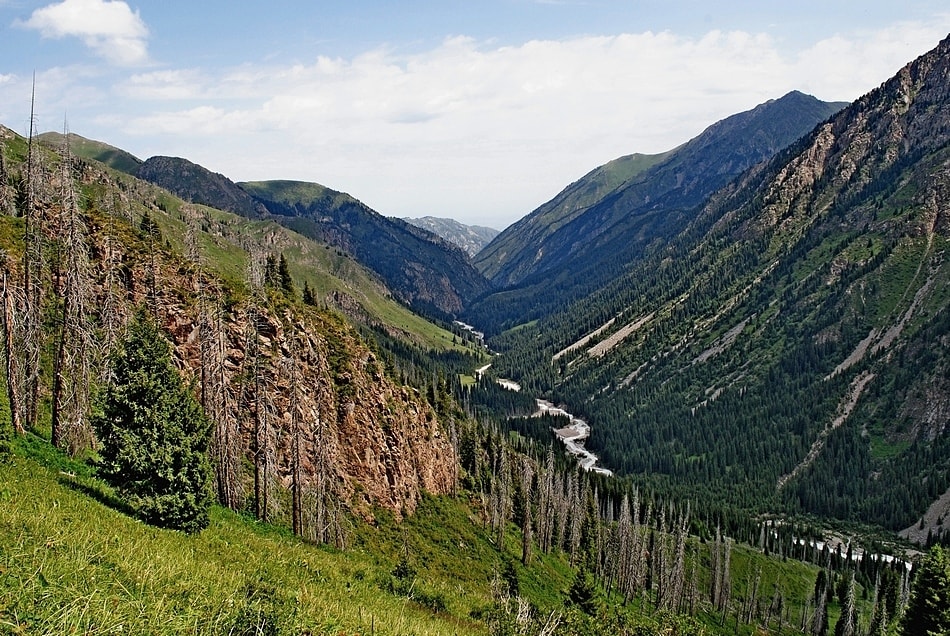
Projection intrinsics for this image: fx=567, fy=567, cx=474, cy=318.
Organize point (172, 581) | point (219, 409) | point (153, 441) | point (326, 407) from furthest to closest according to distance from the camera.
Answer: point (326, 407) < point (219, 409) < point (153, 441) < point (172, 581)

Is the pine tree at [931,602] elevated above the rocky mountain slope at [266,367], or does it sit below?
below

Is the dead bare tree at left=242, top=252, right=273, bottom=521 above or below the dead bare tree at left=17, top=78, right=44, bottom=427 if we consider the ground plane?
below

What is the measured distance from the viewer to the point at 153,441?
1091 inches

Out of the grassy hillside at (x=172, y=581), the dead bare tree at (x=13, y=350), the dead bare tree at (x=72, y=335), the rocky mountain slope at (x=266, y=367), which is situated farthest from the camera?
the rocky mountain slope at (x=266, y=367)

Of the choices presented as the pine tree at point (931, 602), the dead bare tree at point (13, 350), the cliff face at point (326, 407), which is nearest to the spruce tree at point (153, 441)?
the dead bare tree at point (13, 350)

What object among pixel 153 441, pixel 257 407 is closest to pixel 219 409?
pixel 257 407

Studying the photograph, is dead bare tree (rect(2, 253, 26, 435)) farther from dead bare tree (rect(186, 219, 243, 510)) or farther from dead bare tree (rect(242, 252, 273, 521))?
dead bare tree (rect(242, 252, 273, 521))

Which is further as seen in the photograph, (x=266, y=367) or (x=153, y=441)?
(x=266, y=367)

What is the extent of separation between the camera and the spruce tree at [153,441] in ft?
87.1

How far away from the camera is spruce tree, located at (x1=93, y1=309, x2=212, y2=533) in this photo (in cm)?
2655

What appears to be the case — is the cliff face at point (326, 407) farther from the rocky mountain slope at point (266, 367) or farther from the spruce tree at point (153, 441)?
the spruce tree at point (153, 441)

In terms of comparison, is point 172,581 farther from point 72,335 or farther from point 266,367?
point 266,367

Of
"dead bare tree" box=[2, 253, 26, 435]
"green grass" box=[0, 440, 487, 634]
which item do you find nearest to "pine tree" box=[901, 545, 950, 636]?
"green grass" box=[0, 440, 487, 634]

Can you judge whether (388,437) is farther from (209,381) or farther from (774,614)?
(774,614)
